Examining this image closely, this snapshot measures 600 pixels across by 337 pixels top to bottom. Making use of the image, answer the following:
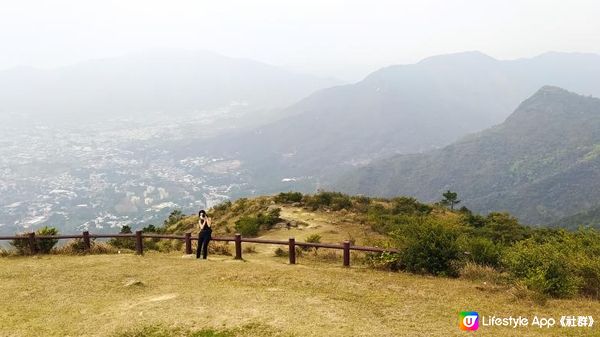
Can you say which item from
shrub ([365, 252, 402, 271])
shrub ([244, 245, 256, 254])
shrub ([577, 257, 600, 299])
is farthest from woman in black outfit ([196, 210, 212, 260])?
shrub ([577, 257, 600, 299])

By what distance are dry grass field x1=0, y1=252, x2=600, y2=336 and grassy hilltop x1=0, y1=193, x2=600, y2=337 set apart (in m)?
0.03

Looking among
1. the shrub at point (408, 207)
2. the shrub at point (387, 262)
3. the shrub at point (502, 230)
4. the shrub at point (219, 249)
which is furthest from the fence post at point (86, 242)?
the shrub at point (408, 207)

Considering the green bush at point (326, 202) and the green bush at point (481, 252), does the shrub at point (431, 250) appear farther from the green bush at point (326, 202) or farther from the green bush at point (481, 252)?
the green bush at point (326, 202)

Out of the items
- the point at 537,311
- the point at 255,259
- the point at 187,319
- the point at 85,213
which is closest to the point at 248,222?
the point at 255,259

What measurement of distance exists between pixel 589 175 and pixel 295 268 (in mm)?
184621

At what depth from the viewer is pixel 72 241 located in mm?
17656

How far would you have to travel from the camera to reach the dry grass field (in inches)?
365

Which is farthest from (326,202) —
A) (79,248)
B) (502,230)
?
(79,248)

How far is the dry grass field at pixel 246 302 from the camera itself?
9.27 metres

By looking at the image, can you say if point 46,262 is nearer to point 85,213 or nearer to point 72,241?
point 72,241

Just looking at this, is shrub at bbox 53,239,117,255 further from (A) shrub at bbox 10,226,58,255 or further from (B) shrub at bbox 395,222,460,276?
(B) shrub at bbox 395,222,460,276

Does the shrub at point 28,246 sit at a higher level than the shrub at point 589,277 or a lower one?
higher

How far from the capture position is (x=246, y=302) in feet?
35.2

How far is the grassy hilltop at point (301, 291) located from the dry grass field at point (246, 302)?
0.11ft
